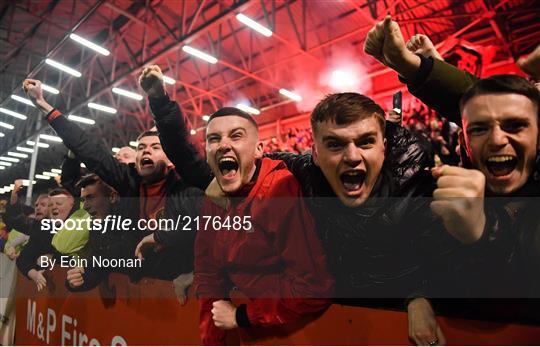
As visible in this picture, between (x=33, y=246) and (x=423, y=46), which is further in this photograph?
(x=33, y=246)

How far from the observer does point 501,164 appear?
0.82 metres

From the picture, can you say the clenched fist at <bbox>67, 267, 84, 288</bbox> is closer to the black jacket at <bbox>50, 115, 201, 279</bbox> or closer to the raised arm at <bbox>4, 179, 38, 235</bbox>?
the black jacket at <bbox>50, 115, 201, 279</bbox>

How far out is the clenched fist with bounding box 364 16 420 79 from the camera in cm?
91

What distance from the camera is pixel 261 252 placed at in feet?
3.82

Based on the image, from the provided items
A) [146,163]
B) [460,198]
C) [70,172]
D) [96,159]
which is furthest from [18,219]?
[460,198]

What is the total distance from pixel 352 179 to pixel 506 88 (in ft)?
1.43

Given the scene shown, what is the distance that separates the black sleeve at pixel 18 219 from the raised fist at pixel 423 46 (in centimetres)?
302

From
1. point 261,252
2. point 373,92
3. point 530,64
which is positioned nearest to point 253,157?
point 261,252

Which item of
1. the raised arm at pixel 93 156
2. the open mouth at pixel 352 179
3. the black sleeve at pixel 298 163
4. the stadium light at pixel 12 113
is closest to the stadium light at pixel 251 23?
the raised arm at pixel 93 156

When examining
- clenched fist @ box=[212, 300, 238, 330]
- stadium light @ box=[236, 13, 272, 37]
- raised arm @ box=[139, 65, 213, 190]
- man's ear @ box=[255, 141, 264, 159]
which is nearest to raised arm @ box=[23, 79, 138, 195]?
raised arm @ box=[139, 65, 213, 190]

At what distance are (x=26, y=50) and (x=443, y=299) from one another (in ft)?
33.8

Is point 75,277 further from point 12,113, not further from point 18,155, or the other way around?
point 18,155

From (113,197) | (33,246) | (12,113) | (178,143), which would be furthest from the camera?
(12,113)

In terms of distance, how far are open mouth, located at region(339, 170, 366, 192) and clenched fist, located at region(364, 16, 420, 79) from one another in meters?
0.31
